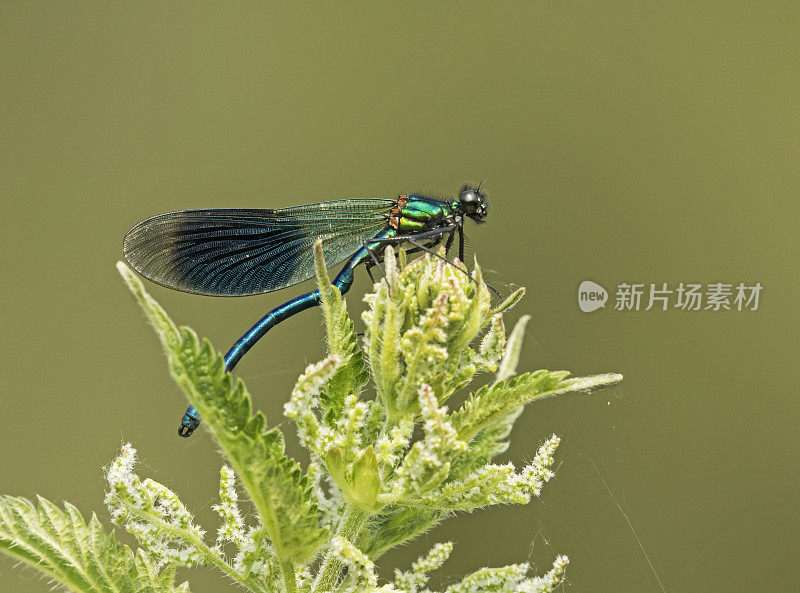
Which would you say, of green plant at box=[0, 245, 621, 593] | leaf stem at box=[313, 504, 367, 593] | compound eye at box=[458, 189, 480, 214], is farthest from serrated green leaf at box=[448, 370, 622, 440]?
compound eye at box=[458, 189, 480, 214]

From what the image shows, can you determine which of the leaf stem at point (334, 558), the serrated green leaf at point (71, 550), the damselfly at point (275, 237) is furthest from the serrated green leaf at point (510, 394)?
the damselfly at point (275, 237)

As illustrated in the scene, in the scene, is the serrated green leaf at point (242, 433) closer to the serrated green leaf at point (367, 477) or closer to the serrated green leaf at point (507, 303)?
the serrated green leaf at point (367, 477)
